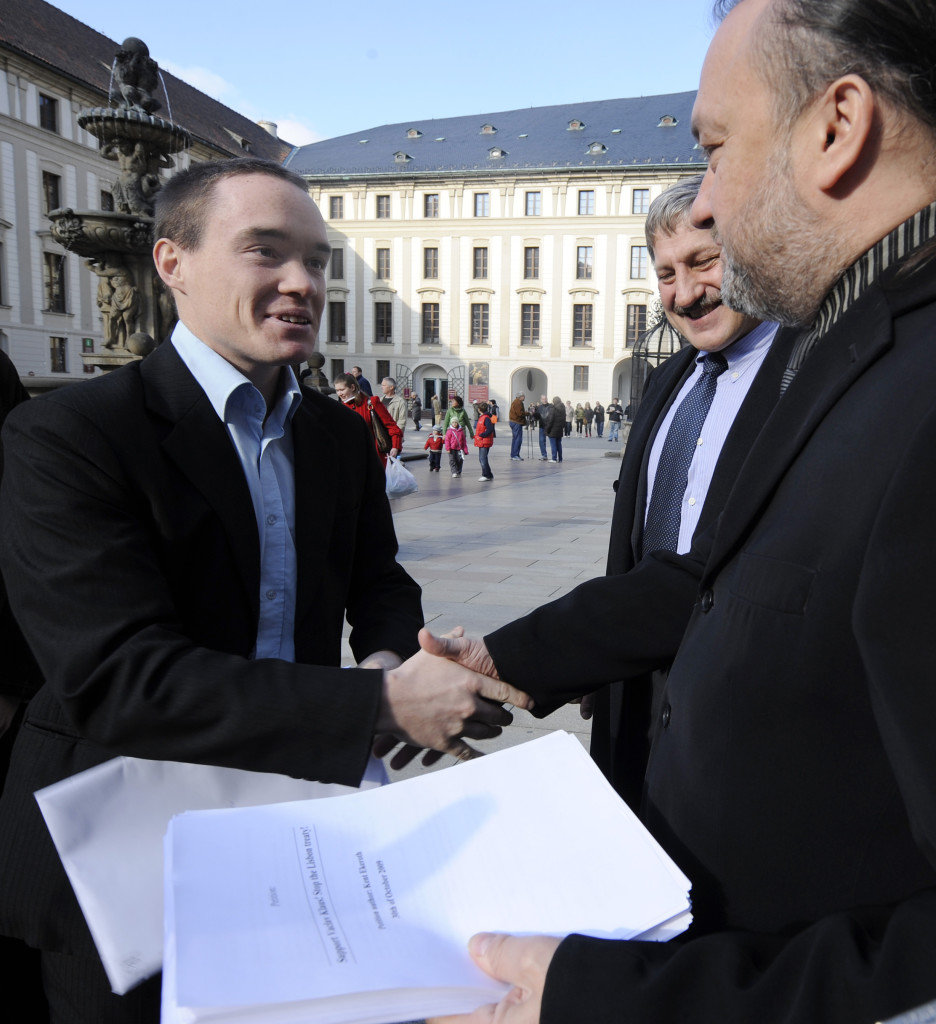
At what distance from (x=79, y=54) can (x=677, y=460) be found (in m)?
43.1

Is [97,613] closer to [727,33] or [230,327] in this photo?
[230,327]

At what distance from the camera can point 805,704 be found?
87cm

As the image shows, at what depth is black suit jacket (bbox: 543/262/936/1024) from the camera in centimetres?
72

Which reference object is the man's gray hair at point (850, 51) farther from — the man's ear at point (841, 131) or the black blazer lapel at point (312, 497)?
the black blazer lapel at point (312, 497)

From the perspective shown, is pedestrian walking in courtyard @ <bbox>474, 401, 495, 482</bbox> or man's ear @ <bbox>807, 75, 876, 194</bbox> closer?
man's ear @ <bbox>807, 75, 876, 194</bbox>

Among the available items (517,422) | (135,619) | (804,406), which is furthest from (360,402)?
(517,422)

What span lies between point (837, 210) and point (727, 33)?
0.28 m

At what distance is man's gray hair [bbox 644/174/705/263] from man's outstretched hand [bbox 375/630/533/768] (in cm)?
157

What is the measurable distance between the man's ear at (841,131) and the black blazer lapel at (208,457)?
106cm

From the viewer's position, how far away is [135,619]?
1.36 metres

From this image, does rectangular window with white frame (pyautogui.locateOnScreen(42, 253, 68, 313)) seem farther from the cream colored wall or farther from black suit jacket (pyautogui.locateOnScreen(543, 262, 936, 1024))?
black suit jacket (pyautogui.locateOnScreen(543, 262, 936, 1024))

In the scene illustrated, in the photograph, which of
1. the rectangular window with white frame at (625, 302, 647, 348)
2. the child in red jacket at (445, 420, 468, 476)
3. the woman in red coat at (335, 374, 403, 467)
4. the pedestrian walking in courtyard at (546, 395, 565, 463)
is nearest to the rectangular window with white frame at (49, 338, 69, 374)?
the pedestrian walking in courtyard at (546, 395, 565, 463)

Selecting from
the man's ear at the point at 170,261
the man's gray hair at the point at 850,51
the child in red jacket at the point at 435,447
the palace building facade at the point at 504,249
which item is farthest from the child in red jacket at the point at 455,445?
the palace building facade at the point at 504,249

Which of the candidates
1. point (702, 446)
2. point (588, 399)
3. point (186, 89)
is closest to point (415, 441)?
point (588, 399)
